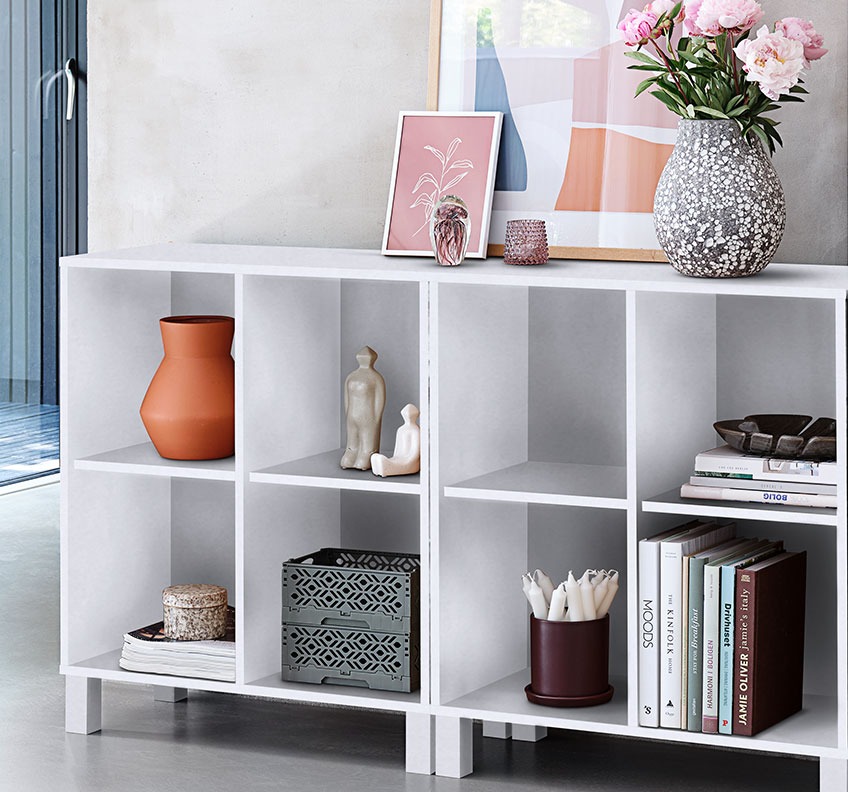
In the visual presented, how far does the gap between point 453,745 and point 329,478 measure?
581 millimetres

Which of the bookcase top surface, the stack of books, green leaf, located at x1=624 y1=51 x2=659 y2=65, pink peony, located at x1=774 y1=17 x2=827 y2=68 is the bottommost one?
the stack of books

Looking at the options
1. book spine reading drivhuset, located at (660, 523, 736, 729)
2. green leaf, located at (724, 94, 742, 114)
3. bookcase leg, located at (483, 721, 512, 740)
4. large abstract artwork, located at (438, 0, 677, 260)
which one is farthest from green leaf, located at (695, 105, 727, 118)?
bookcase leg, located at (483, 721, 512, 740)

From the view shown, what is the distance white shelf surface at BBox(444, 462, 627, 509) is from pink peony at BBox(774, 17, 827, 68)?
0.87m

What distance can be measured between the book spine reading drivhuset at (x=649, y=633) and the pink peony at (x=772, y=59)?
Result: 0.85 meters

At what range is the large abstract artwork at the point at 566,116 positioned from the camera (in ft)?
10.2

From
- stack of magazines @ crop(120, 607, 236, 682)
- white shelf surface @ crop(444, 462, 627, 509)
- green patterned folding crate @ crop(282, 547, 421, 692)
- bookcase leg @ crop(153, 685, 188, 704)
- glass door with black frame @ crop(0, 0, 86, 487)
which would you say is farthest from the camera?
glass door with black frame @ crop(0, 0, 86, 487)

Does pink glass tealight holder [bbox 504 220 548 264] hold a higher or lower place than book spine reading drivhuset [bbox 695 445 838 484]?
higher

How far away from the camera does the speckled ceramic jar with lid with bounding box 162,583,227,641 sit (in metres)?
3.28

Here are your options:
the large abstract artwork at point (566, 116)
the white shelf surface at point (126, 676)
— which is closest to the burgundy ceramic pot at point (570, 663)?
the white shelf surface at point (126, 676)

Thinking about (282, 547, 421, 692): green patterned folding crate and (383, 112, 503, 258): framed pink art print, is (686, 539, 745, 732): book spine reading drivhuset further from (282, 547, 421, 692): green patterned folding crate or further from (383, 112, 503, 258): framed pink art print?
(383, 112, 503, 258): framed pink art print

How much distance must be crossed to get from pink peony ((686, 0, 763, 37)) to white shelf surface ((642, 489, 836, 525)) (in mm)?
839

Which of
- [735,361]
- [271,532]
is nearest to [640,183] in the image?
[735,361]

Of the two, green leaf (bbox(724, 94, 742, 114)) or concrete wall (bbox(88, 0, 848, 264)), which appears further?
concrete wall (bbox(88, 0, 848, 264))

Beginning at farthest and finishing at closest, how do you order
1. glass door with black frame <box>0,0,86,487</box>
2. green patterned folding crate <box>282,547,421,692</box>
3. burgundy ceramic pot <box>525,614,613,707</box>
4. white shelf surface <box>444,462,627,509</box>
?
1. glass door with black frame <box>0,0,86,487</box>
2. green patterned folding crate <box>282,547,421,692</box>
3. burgundy ceramic pot <box>525,614,613,707</box>
4. white shelf surface <box>444,462,627,509</box>
